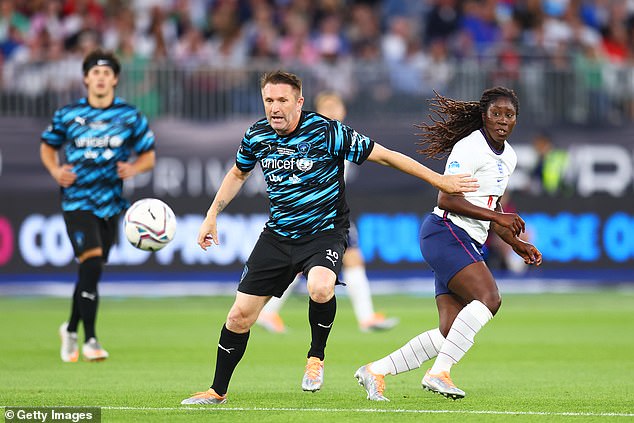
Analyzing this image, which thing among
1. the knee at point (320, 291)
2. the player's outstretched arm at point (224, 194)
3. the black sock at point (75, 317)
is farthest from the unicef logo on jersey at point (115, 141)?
the knee at point (320, 291)

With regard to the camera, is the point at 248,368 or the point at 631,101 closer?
the point at 248,368

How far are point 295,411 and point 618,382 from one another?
332cm

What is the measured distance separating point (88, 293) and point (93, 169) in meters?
1.25

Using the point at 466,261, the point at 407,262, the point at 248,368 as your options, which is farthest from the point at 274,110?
the point at 407,262

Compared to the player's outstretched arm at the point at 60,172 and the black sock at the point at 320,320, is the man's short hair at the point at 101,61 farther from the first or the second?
the black sock at the point at 320,320

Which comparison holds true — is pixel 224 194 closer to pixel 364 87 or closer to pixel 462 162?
pixel 462 162

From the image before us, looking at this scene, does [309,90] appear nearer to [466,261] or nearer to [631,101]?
[631,101]

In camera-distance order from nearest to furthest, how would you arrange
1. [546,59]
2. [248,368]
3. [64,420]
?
[64,420], [248,368], [546,59]

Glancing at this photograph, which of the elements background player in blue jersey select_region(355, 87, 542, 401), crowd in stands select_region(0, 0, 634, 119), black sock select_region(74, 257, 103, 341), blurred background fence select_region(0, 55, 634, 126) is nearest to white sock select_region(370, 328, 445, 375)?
background player in blue jersey select_region(355, 87, 542, 401)

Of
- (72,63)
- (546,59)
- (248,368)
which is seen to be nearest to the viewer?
(248,368)

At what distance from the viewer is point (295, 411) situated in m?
8.40

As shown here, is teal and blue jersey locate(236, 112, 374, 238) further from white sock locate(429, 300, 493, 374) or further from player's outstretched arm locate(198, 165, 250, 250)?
white sock locate(429, 300, 493, 374)

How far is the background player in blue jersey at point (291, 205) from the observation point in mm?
8727

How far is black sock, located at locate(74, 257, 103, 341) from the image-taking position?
11930mm
